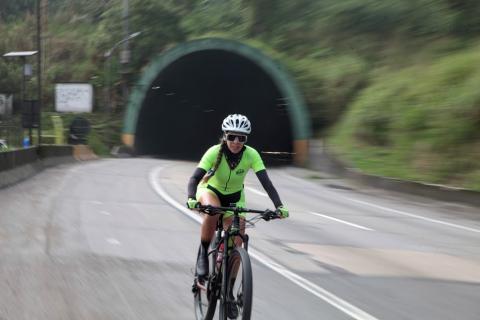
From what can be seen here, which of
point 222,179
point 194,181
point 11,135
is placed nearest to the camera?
point 194,181

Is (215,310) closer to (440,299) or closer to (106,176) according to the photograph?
(440,299)

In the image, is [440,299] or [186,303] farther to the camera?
[440,299]

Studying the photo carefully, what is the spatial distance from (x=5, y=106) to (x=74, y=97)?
261 inches

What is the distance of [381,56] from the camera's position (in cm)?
3859

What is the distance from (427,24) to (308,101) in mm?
8829

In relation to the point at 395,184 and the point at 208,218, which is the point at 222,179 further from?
the point at 395,184

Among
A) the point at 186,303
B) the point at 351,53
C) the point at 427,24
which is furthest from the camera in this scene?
the point at 351,53

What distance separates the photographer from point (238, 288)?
478cm

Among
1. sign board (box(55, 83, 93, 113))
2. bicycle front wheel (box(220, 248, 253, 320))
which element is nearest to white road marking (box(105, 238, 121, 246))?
bicycle front wheel (box(220, 248, 253, 320))

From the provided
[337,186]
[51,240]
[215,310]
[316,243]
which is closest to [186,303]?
[215,310]

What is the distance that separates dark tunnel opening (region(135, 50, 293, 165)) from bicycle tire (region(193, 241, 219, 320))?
30.3 meters

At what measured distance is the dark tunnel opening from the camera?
38.9 metres

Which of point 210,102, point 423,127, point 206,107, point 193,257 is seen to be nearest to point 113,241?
point 193,257

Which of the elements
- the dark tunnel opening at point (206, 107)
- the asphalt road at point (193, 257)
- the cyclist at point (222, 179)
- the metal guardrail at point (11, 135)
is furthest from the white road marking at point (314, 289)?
the dark tunnel opening at point (206, 107)
